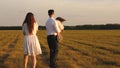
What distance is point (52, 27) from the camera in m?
14.2

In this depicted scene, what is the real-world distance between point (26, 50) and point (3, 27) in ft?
494

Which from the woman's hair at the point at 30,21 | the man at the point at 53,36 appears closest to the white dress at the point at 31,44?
the woman's hair at the point at 30,21

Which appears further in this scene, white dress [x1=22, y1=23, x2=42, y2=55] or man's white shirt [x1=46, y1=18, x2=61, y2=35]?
man's white shirt [x1=46, y1=18, x2=61, y2=35]

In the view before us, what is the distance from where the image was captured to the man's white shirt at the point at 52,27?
14.2 m

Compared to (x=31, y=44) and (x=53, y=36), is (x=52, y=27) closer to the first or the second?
(x=53, y=36)

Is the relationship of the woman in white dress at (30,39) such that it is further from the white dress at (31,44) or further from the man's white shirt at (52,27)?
the man's white shirt at (52,27)

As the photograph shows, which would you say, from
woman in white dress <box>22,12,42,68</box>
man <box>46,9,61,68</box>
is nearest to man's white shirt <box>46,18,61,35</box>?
man <box>46,9,61,68</box>

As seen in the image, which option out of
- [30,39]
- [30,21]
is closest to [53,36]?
[30,39]

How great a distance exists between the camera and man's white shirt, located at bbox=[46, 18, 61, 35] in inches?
557

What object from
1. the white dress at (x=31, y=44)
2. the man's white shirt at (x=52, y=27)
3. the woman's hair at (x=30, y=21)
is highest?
the woman's hair at (x=30, y=21)

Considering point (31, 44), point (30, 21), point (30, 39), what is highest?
point (30, 21)

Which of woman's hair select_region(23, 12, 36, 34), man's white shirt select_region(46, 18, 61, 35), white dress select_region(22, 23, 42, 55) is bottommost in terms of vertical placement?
white dress select_region(22, 23, 42, 55)

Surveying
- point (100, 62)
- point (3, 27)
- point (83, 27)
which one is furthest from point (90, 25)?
point (100, 62)

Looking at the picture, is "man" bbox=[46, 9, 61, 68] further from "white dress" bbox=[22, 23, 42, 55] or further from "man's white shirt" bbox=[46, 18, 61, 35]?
"white dress" bbox=[22, 23, 42, 55]
